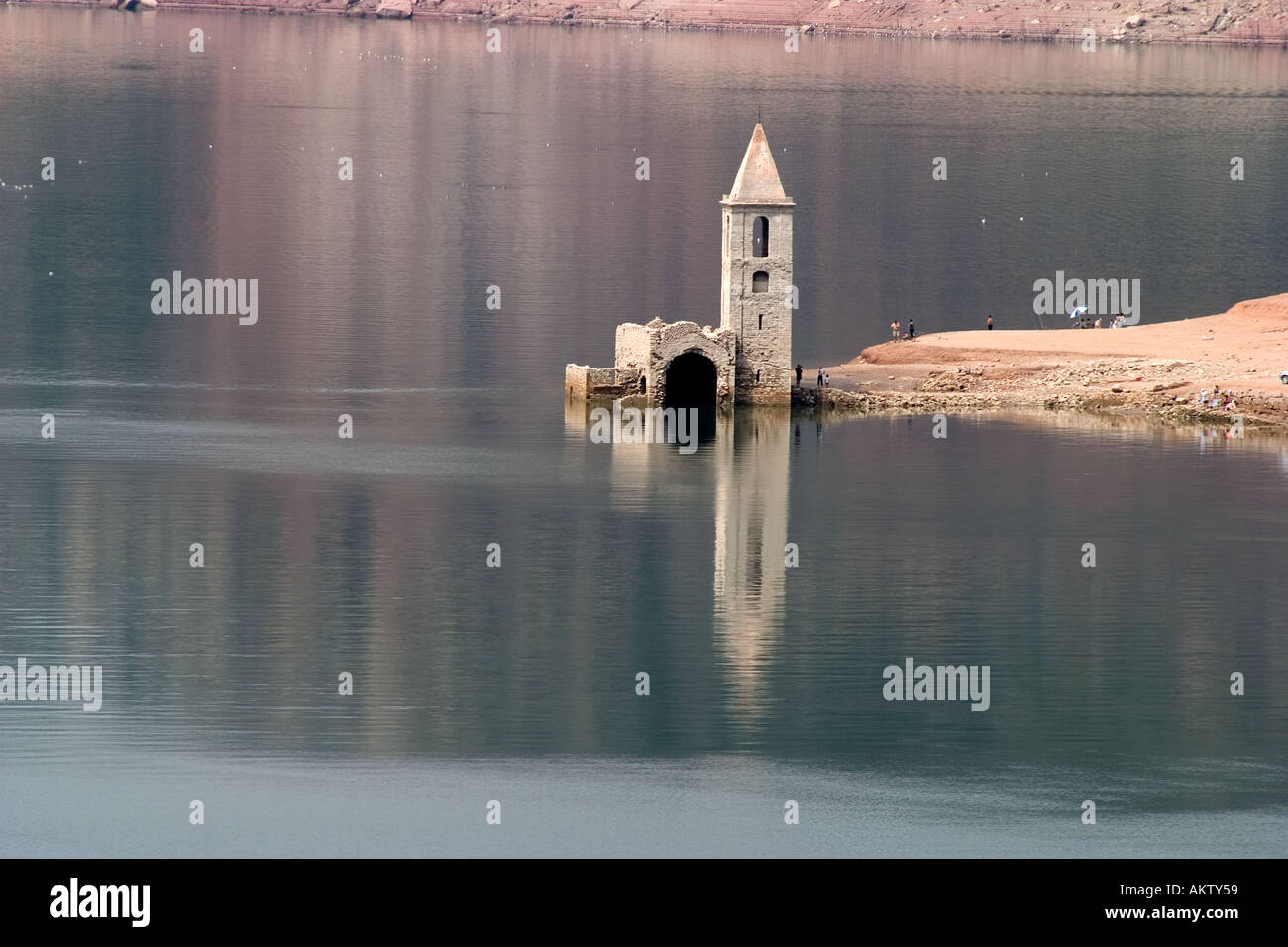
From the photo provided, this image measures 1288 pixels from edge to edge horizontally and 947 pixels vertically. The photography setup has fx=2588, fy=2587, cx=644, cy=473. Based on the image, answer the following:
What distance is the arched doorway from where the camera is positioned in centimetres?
8375

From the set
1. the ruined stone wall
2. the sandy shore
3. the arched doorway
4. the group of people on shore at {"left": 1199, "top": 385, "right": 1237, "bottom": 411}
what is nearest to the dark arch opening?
the arched doorway

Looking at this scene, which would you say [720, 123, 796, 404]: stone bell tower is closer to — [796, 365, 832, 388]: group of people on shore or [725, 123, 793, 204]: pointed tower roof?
[725, 123, 793, 204]: pointed tower roof

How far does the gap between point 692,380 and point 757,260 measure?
4.57m

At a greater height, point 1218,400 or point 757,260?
point 757,260

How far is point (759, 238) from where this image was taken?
273ft

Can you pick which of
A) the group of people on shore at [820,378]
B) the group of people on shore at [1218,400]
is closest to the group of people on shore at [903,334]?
the group of people on shore at [820,378]

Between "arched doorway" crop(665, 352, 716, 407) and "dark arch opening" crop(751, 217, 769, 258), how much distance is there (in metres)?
3.87

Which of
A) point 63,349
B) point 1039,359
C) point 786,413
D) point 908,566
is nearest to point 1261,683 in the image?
point 908,566

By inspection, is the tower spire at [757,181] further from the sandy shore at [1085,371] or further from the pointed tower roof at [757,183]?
the sandy shore at [1085,371]

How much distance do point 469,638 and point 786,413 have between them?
90.3ft

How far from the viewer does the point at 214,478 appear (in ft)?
245

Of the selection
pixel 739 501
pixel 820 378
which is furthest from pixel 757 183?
pixel 739 501

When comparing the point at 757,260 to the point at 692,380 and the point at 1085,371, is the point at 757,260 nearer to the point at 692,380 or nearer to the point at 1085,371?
the point at 692,380
